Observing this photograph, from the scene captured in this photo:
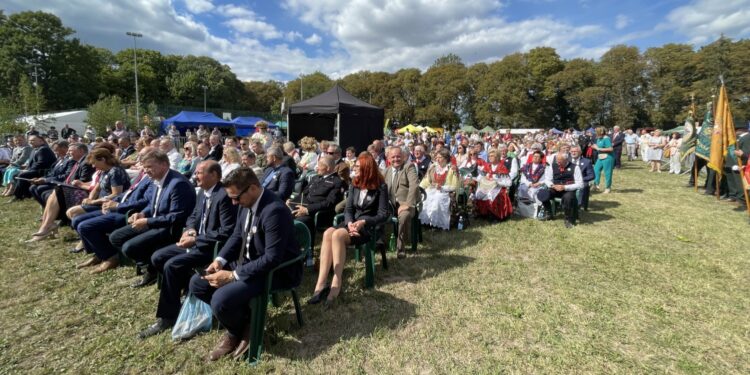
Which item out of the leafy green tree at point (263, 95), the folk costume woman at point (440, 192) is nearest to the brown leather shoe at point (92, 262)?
the folk costume woman at point (440, 192)

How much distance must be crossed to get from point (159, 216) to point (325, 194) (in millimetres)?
1861

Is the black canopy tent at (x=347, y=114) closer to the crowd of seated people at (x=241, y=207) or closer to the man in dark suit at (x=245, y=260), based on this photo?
the crowd of seated people at (x=241, y=207)

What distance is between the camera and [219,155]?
7.61 m

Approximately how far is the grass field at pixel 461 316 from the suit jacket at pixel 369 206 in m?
0.68

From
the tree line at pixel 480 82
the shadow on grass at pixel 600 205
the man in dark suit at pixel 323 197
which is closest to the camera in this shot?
the man in dark suit at pixel 323 197

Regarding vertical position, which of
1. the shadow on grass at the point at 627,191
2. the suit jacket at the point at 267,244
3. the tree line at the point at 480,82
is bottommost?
the shadow on grass at the point at 627,191

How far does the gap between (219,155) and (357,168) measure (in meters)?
4.85

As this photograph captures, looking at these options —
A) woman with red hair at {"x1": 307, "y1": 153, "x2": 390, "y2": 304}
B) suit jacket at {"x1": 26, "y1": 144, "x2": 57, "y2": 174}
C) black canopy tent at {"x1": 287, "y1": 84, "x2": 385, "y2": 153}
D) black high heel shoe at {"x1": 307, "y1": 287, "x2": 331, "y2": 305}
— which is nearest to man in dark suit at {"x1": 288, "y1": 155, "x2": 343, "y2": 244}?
woman with red hair at {"x1": 307, "y1": 153, "x2": 390, "y2": 304}

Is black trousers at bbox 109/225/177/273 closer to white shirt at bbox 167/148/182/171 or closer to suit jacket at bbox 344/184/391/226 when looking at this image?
suit jacket at bbox 344/184/391/226

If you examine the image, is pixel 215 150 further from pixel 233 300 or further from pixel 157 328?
pixel 233 300

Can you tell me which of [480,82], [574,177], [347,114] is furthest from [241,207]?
[480,82]

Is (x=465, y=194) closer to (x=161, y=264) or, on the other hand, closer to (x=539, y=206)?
(x=539, y=206)

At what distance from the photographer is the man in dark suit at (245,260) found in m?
2.45

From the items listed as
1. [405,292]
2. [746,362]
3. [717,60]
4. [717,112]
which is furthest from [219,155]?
[717,60]
